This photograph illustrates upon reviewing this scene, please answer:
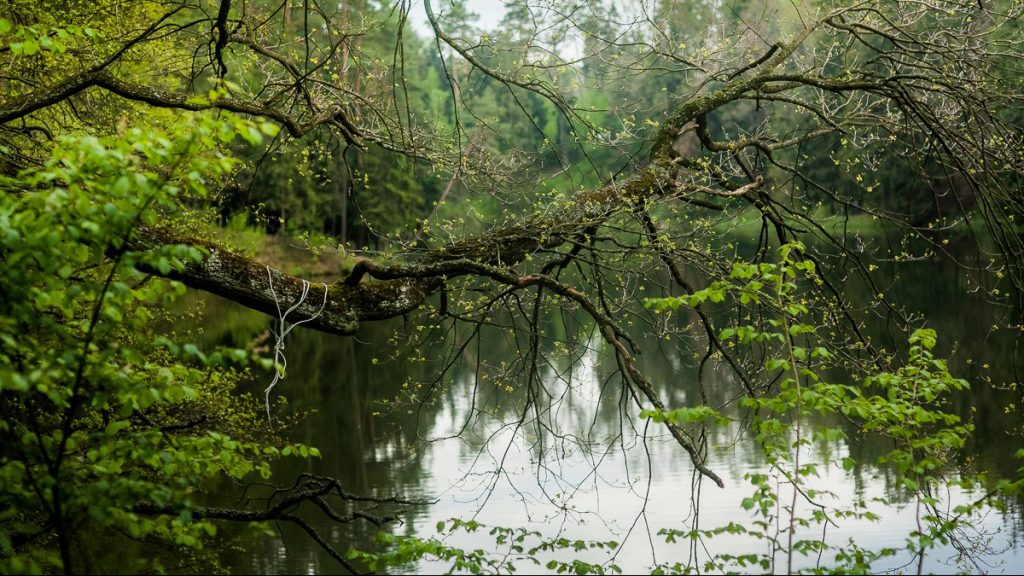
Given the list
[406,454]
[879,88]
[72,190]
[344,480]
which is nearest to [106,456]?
[72,190]

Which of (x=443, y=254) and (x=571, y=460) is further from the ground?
(x=443, y=254)

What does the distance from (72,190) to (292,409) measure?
40.9 ft

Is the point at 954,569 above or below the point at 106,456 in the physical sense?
below

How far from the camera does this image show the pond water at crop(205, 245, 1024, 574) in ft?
24.2

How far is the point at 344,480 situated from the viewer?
11797 millimetres

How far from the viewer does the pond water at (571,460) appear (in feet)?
24.2

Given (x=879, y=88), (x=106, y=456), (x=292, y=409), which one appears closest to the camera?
(x=106, y=456)

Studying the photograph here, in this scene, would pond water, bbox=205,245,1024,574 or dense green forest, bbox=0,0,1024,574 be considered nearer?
dense green forest, bbox=0,0,1024,574

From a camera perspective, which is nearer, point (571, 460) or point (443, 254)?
point (443, 254)

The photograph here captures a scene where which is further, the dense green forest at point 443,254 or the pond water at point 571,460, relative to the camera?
the pond water at point 571,460

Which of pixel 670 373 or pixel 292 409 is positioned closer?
pixel 292 409

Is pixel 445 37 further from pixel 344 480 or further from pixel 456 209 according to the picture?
pixel 456 209

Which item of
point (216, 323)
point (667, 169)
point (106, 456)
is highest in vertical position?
point (216, 323)

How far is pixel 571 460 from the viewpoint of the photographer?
459 inches
